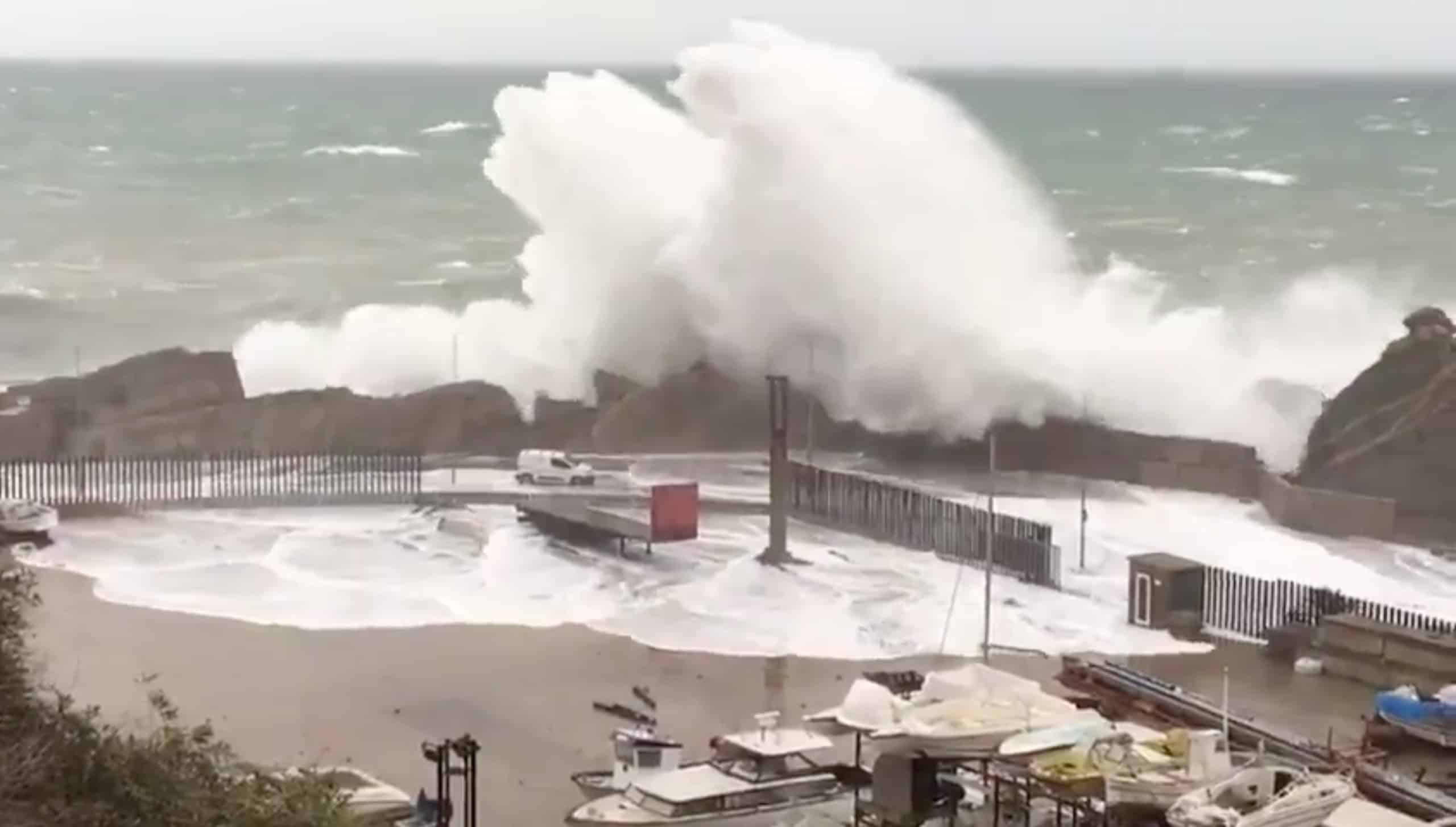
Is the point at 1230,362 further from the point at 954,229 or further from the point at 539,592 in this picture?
the point at 539,592

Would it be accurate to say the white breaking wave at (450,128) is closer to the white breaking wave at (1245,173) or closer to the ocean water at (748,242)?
the ocean water at (748,242)

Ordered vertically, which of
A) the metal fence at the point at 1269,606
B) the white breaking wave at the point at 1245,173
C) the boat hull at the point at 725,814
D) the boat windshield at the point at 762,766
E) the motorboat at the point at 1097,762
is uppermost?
the white breaking wave at the point at 1245,173

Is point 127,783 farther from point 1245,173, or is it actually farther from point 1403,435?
point 1245,173

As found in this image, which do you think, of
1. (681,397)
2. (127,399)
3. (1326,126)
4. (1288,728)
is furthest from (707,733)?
(1326,126)

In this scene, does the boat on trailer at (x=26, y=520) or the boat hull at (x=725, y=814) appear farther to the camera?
the boat on trailer at (x=26, y=520)

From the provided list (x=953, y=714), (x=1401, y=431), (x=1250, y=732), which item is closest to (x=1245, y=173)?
(x=1401, y=431)

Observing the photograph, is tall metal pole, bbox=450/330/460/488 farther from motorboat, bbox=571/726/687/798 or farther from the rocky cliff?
motorboat, bbox=571/726/687/798

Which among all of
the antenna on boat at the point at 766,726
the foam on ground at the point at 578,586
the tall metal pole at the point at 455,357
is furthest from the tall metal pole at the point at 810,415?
the antenna on boat at the point at 766,726
